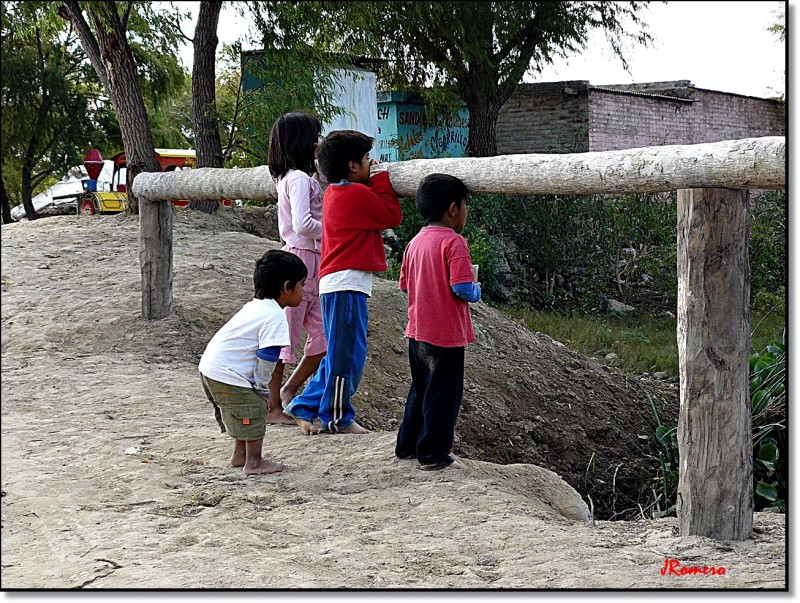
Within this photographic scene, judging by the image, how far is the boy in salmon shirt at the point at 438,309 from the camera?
331 centimetres

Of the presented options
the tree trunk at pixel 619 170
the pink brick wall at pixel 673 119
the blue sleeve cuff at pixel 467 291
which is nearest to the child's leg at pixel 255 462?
the blue sleeve cuff at pixel 467 291

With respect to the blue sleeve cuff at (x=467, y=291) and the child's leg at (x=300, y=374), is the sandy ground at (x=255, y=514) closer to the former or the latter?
the child's leg at (x=300, y=374)

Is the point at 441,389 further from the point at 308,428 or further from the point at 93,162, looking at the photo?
the point at 93,162

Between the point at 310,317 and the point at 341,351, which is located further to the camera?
the point at 310,317

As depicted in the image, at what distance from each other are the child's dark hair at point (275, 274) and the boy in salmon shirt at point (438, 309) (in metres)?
0.43

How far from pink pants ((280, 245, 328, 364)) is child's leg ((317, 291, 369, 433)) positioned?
0.92ft

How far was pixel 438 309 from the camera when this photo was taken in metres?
3.34

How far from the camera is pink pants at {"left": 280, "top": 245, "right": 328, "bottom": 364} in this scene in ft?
13.4

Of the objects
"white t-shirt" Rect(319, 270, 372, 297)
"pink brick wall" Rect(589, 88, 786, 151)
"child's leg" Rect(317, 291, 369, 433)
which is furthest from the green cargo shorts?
"pink brick wall" Rect(589, 88, 786, 151)

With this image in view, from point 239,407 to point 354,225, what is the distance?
86 centimetres

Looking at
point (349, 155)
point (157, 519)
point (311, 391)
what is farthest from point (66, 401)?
point (349, 155)

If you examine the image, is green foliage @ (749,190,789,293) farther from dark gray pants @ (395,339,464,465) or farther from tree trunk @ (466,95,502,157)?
dark gray pants @ (395,339,464,465)

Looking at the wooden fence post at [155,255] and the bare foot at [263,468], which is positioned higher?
the wooden fence post at [155,255]

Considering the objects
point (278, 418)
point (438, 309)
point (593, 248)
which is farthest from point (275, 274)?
point (593, 248)
